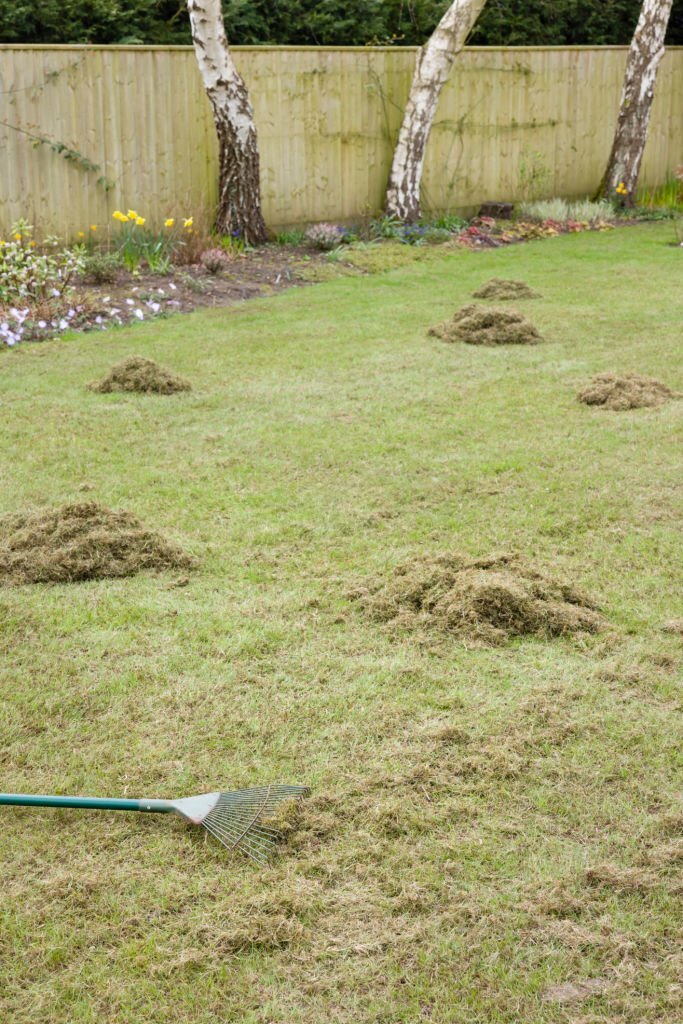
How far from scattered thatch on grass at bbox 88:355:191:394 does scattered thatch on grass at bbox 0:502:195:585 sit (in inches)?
87.5

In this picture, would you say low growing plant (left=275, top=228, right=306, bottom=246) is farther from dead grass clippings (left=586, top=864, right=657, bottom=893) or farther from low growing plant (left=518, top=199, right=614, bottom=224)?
dead grass clippings (left=586, top=864, right=657, bottom=893)

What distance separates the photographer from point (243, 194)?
411 inches

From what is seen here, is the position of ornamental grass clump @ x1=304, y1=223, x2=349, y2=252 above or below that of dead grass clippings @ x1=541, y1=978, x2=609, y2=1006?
above

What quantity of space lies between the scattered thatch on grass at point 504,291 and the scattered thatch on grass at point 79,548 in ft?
17.3

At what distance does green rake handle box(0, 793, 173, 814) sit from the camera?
2.42m

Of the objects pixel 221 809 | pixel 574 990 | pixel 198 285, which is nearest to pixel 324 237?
pixel 198 285

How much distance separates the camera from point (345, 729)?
2848mm

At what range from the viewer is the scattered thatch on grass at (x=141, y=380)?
621cm

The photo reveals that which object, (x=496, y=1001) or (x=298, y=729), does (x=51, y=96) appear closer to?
(x=298, y=729)

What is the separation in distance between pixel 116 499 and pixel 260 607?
4.07ft

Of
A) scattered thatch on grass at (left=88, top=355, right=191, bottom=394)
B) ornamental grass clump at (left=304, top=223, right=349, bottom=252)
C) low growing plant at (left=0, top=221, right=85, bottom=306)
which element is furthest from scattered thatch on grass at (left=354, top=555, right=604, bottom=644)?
ornamental grass clump at (left=304, top=223, right=349, bottom=252)

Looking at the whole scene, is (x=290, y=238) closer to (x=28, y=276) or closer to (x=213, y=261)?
(x=213, y=261)

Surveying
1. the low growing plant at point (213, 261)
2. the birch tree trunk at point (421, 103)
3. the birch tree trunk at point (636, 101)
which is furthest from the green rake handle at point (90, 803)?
the birch tree trunk at point (636, 101)

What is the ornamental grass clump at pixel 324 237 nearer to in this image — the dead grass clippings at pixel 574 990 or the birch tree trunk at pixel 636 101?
the birch tree trunk at pixel 636 101
